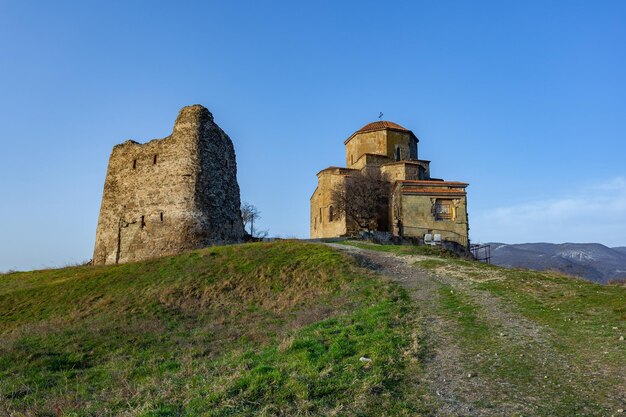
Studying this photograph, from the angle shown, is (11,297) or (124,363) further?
(11,297)

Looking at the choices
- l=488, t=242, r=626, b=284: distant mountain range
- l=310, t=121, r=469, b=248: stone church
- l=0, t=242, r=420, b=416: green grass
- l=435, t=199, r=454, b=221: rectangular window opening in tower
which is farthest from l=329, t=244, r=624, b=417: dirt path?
l=488, t=242, r=626, b=284: distant mountain range

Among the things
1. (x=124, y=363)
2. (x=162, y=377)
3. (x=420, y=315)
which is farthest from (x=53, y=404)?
(x=420, y=315)

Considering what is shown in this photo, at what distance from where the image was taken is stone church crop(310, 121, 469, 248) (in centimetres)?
3547

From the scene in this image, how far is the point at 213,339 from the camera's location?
11.7m

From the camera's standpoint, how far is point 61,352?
1118 centimetres

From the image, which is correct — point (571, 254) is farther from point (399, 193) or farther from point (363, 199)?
point (363, 199)

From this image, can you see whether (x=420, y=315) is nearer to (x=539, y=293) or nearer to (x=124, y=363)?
(x=539, y=293)

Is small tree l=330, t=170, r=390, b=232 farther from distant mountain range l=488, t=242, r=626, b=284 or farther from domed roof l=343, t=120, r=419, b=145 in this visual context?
distant mountain range l=488, t=242, r=626, b=284

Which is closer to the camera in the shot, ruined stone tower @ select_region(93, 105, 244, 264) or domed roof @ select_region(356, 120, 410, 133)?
ruined stone tower @ select_region(93, 105, 244, 264)

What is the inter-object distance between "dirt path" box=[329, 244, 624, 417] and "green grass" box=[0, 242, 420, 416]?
21.3 inches

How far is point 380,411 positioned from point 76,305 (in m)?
15.2

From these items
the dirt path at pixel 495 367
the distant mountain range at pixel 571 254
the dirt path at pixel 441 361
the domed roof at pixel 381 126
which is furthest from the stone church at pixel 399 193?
the distant mountain range at pixel 571 254

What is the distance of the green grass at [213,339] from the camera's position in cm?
641

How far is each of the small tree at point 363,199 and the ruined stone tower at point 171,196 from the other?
11.9 m
